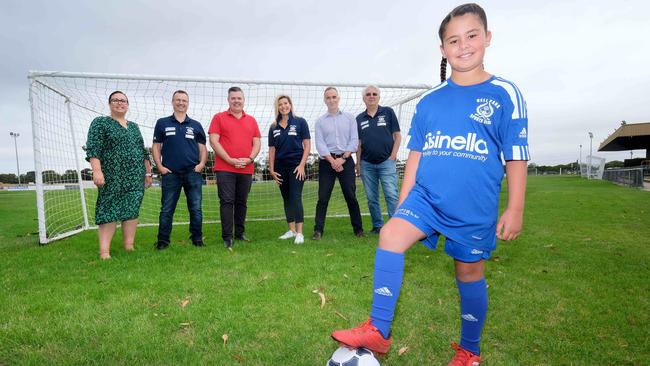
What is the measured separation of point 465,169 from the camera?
2080mm

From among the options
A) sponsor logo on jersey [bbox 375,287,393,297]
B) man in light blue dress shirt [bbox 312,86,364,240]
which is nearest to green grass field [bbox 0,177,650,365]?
sponsor logo on jersey [bbox 375,287,393,297]

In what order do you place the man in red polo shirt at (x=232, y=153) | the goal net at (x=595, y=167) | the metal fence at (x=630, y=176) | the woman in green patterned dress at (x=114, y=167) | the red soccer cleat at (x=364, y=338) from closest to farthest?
the red soccer cleat at (x=364, y=338) → the woman in green patterned dress at (x=114, y=167) → the man in red polo shirt at (x=232, y=153) → the metal fence at (x=630, y=176) → the goal net at (x=595, y=167)

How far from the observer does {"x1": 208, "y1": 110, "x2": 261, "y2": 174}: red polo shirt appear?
6.10 metres

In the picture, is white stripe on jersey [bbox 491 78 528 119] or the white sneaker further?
the white sneaker

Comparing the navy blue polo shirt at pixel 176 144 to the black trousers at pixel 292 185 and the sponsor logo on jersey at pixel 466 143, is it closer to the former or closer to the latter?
the black trousers at pixel 292 185

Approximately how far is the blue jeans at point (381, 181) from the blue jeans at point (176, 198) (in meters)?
2.89

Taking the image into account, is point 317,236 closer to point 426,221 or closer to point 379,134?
point 379,134

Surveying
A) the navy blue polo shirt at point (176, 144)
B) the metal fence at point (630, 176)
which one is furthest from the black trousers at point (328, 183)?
the metal fence at point (630, 176)

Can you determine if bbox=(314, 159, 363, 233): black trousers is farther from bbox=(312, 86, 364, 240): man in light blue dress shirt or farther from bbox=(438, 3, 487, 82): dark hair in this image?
bbox=(438, 3, 487, 82): dark hair

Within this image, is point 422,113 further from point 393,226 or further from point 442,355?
point 442,355

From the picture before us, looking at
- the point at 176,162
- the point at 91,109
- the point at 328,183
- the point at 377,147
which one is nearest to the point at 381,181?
the point at 377,147

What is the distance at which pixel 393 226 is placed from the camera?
2074 mm

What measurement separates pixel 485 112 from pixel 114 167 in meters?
5.03

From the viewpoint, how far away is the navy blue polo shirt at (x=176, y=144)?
5.90 m
